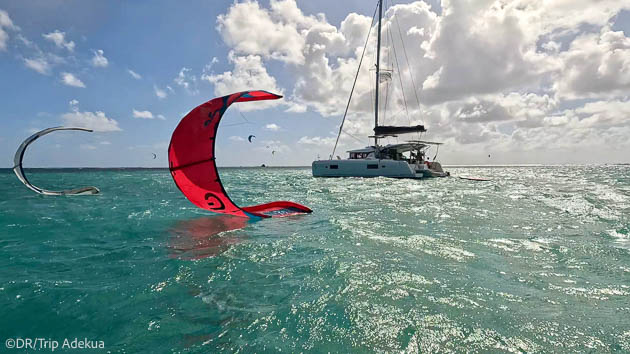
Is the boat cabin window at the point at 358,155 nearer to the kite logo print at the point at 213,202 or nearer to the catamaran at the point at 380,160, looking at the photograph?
the catamaran at the point at 380,160

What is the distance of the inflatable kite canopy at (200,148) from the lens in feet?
20.2

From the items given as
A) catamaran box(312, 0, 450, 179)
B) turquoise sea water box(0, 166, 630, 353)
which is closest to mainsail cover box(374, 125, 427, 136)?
catamaran box(312, 0, 450, 179)

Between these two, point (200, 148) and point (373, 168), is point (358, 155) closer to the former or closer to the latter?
point (373, 168)

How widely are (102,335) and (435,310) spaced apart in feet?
8.99

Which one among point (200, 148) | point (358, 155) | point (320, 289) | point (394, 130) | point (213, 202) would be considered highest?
point (394, 130)

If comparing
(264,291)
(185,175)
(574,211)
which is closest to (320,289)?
(264,291)

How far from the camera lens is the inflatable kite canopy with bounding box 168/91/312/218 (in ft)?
20.2

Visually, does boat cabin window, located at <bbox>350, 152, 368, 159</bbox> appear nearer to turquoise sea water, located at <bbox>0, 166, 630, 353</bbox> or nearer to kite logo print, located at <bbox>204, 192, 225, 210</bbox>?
turquoise sea water, located at <bbox>0, 166, 630, 353</bbox>

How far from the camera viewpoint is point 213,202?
270 inches

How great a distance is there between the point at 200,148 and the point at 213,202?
1286mm

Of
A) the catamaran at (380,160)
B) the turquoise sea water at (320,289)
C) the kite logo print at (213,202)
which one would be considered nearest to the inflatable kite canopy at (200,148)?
the kite logo print at (213,202)

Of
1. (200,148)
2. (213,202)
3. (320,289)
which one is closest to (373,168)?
(213,202)

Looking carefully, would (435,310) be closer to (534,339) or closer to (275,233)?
(534,339)

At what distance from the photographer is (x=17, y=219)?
25.7ft
